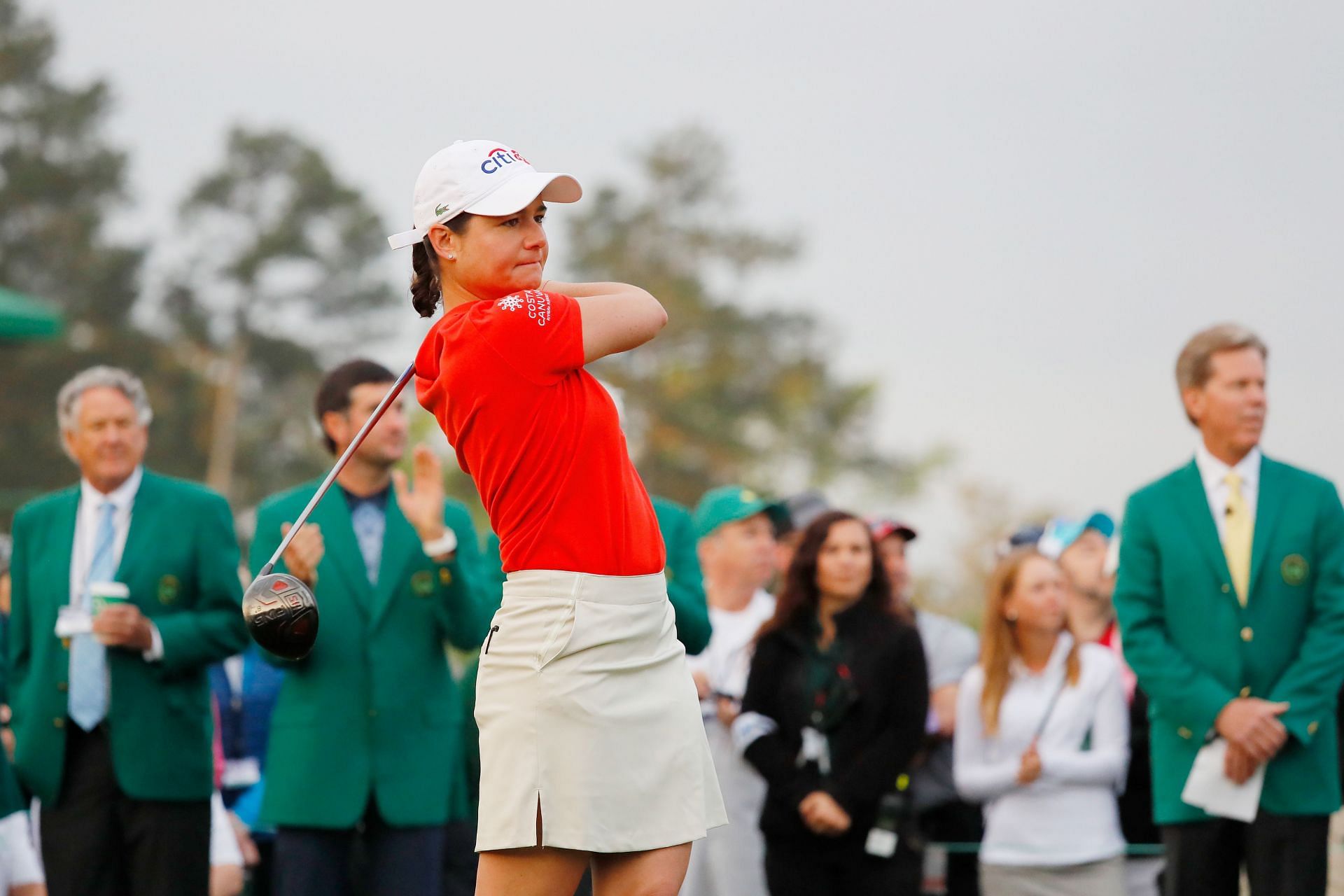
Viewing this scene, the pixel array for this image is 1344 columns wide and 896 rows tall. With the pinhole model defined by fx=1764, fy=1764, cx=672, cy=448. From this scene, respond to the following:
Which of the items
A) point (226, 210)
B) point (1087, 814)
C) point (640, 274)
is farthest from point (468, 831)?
point (226, 210)

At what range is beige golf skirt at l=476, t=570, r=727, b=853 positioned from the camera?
359 centimetres

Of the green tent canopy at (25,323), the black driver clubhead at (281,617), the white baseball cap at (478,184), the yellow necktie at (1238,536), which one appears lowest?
the black driver clubhead at (281,617)

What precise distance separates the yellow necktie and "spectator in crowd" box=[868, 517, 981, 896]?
1.54m

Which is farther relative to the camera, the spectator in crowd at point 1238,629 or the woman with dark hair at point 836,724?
the woman with dark hair at point 836,724

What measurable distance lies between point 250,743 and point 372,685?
77.3 inches

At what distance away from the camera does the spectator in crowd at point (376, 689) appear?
573cm

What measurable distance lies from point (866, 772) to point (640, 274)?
2839cm

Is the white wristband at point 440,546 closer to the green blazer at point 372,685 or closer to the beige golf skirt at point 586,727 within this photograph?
the green blazer at point 372,685

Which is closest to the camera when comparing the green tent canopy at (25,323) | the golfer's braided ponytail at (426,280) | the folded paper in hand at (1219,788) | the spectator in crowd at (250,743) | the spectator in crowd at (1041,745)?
the golfer's braided ponytail at (426,280)

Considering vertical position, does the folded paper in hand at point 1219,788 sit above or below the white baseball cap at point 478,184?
below

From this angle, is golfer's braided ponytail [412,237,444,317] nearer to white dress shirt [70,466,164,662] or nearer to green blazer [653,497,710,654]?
green blazer [653,497,710,654]

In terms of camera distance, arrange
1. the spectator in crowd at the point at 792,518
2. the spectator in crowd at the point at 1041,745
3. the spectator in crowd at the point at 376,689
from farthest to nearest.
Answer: the spectator in crowd at the point at 792,518 → the spectator in crowd at the point at 1041,745 → the spectator in crowd at the point at 376,689

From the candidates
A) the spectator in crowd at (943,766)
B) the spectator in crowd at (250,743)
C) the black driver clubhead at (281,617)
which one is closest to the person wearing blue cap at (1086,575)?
the spectator in crowd at (943,766)

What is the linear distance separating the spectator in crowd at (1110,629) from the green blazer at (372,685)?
2544mm
